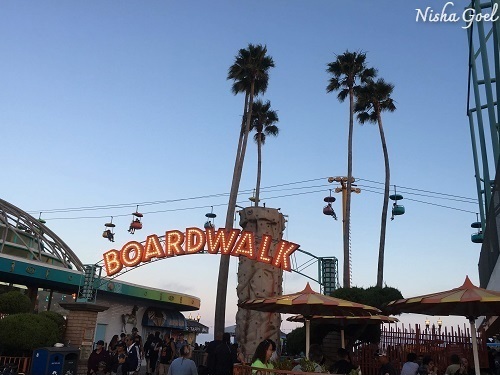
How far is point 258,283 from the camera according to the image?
2198 cm

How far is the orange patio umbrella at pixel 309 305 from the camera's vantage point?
11422mm

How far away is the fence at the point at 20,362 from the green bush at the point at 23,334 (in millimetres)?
508

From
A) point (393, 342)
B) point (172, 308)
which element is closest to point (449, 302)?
point (393, 342)

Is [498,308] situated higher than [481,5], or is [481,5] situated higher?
[481,5]

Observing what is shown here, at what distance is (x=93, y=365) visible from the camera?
1295cm

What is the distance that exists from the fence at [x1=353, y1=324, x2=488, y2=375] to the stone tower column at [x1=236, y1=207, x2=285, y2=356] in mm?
4287

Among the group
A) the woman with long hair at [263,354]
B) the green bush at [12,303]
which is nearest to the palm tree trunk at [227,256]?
the green bush at [12,303]

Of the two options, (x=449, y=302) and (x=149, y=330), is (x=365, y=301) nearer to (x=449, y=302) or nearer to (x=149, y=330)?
(x=449, y=302)

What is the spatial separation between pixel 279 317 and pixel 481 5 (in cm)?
1613

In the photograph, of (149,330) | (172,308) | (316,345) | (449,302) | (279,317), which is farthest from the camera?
(172,308)

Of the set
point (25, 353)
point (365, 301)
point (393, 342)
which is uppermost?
point (365, 301)

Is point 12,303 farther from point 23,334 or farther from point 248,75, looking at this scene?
point 248,75

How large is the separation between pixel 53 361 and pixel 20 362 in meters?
2.40

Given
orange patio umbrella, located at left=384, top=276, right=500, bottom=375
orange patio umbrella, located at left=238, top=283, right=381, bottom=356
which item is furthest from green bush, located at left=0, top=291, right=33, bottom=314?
orange patio umbrella, located at left=384, top=276, right=500, bottom=375
